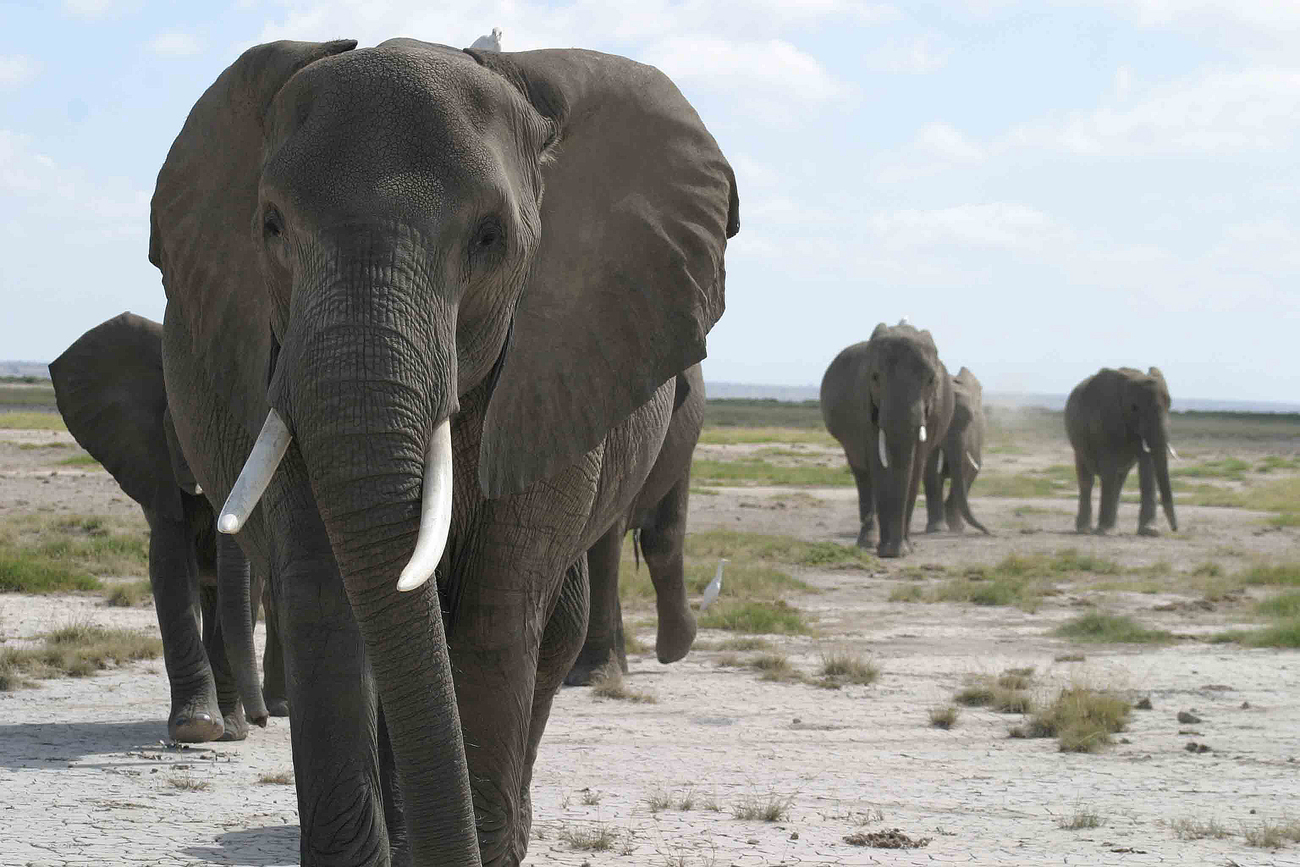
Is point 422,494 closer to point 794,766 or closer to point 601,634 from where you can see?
point 794,766

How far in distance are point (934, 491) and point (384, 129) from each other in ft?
64.7

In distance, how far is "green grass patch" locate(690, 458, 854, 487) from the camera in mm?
33125

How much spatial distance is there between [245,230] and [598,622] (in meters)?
5.35

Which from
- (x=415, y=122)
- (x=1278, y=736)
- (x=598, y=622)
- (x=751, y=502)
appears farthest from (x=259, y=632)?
(x=751, y=502)

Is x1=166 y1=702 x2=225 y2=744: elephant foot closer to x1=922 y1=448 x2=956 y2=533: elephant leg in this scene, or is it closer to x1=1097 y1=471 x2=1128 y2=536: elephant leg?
x1=922 y1=448 x2=956 y2=533: elephant leg

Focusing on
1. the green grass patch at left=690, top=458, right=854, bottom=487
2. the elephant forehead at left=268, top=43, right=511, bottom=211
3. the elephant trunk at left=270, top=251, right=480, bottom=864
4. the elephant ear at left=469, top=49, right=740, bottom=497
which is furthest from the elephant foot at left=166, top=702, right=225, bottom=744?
the green grass patch at left=690, top=458, right=854, bottom=487

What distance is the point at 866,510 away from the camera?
20.1 m

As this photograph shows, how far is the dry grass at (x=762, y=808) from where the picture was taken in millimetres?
5887

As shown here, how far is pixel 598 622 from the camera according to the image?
898 cm

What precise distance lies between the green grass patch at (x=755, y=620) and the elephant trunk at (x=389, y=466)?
8465 millimetres

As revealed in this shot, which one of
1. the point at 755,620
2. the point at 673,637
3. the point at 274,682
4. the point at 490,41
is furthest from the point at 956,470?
the point at 490,41

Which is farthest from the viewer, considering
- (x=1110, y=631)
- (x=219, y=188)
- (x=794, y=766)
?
(x=1110, y=631)

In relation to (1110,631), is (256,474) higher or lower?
higher

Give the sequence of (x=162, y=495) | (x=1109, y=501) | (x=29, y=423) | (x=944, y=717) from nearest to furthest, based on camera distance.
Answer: (x=162, y=495)
(x=944, y=717)
(x=1109, y=501)
(x=29, y=423)
